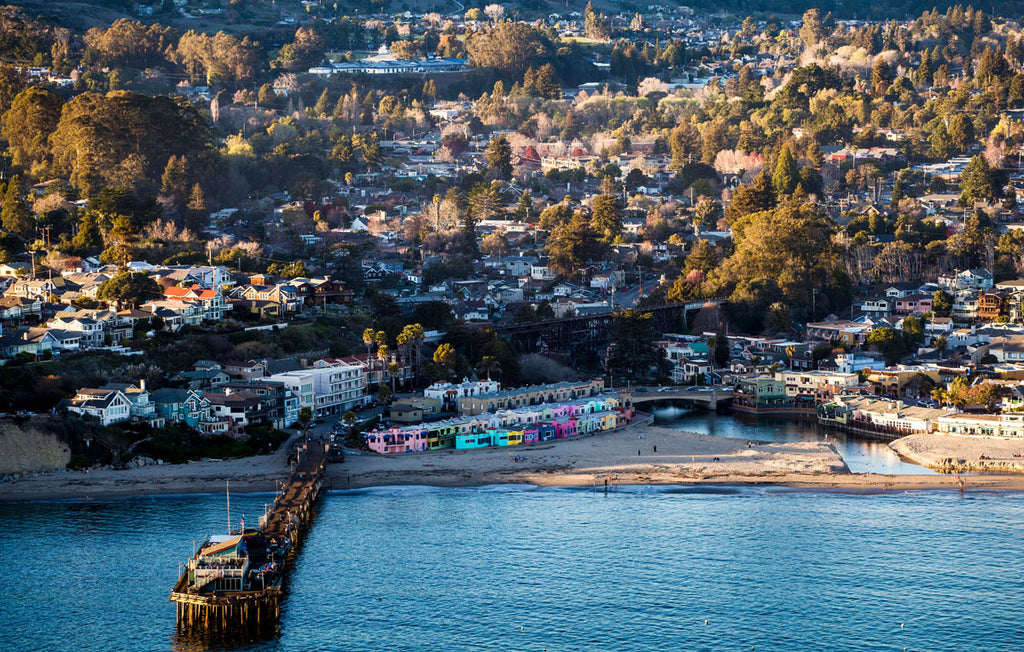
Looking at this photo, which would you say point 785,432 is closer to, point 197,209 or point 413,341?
point 413,341

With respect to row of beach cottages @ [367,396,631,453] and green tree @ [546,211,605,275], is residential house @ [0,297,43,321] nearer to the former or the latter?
row of beach cottages @ [367,396,631,453]

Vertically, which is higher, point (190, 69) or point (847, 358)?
point (190, 69)

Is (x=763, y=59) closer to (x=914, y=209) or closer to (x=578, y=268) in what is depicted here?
(x=914, y=209)

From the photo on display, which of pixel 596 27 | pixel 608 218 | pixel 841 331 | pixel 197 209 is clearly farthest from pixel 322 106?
pixel 841 331

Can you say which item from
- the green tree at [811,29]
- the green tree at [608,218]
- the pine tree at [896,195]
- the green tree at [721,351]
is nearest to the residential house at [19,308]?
the green tree at [721,351]

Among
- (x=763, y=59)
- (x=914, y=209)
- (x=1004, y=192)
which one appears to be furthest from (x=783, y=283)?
(x=763, y=59)

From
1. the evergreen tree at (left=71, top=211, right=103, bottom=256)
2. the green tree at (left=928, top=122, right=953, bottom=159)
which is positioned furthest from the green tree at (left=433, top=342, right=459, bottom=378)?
the green tree at (left=928, top=122, right=953, bottom=159)

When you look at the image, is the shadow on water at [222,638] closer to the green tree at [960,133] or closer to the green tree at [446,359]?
the green tree at [446,359]

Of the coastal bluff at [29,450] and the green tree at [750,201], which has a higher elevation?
the green tree at [750,201]
